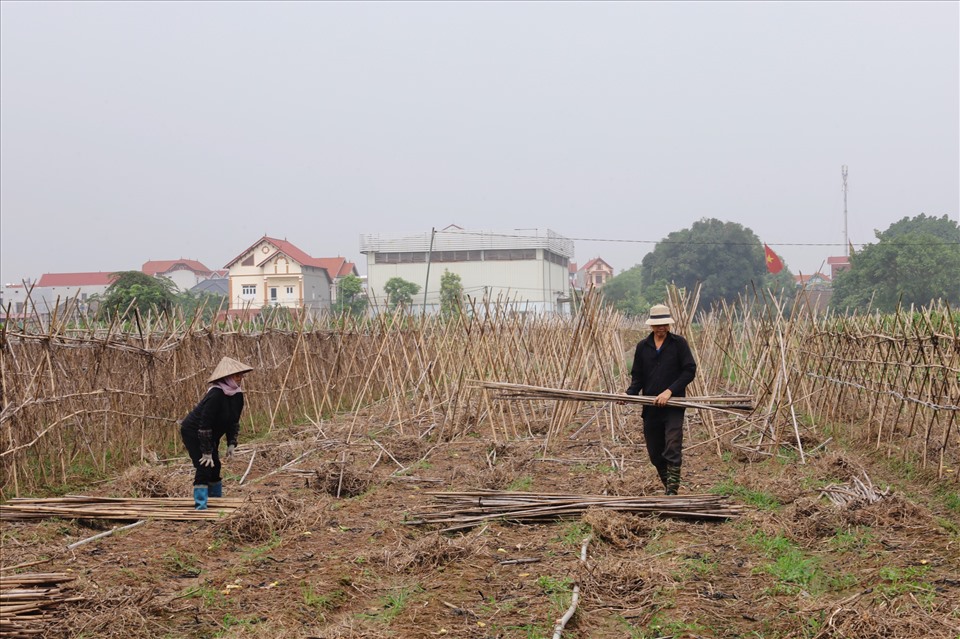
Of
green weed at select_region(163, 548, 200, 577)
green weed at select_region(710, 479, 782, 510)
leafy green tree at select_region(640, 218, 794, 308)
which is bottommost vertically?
green weed at select_region(163, 548, 200, 577)

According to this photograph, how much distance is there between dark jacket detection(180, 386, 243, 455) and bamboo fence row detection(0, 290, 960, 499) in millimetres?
1423

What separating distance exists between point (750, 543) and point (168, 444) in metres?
6.45

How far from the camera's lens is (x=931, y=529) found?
5422 mm

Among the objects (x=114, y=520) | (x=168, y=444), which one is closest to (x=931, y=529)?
(x=114, y=520)

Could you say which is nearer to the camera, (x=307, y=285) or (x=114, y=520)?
(x=114, y=520)

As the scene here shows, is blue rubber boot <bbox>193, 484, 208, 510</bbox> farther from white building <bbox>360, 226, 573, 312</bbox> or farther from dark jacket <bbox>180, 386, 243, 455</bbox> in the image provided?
white building <bbox>360, 226, 573, 312</bbox>

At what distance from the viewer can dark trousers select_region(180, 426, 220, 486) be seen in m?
6.49

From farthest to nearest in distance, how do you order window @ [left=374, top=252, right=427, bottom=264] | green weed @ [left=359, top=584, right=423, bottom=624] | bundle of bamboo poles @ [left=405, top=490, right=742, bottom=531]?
window @ [left=374, top=252, right=427, bottom=264]
bundle of bamboo poles @ [left=405, top=490, right=742, bottom=531]
green weed @ [left=359, top=584, right=423, bottom=624]

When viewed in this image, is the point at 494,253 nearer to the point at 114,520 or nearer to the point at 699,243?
the point at 699,243

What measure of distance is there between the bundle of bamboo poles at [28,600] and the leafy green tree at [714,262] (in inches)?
1485

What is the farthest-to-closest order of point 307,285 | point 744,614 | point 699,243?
point 307,285, point 699,243, point 744,614

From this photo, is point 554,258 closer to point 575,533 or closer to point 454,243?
point 454,243

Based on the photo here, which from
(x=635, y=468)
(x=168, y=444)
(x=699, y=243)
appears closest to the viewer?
(x=635, y=468)

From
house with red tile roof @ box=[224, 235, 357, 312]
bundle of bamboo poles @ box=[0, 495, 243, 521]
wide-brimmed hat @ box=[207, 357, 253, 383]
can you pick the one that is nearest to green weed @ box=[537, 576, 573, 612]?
bundle of bamboo poles @ box=[0, 495, 243, 521]
